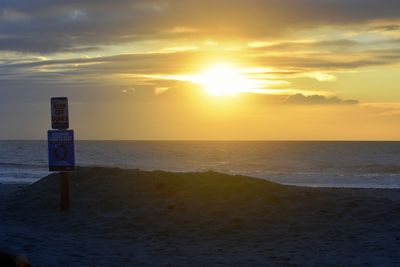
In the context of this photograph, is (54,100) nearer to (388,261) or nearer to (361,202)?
(361,202)

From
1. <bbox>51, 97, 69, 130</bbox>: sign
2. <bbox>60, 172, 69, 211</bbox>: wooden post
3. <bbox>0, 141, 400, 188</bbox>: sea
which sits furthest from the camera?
<bbox>0, 141, 400, 188</bbox>: sea

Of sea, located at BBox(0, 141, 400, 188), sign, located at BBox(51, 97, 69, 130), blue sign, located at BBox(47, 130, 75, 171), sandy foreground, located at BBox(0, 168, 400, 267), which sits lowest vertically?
sea, located at BBox(0, 141, 400, 188)

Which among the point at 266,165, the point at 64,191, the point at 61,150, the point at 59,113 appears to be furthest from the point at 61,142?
the point at 266,165

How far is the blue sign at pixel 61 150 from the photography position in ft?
50.3

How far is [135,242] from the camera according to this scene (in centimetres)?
1280

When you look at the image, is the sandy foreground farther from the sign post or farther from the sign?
the sign

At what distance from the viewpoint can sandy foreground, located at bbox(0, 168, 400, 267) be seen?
1096 cm

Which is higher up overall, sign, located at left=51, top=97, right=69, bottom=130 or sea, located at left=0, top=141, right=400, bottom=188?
sign, located at left=51, top=97, right=69, bottom=130

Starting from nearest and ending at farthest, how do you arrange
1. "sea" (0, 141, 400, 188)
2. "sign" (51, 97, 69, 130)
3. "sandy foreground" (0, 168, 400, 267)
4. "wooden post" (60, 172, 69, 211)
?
"sandy foreground" (0, 168, 400, 267)
"sign" (51, 97, 69, 130)
"wooden post" (60, 172, 69, 211)
"sea" (0, 141, 400, 188)

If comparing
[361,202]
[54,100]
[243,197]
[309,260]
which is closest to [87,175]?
[54,100]

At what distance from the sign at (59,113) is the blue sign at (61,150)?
0.16 metres

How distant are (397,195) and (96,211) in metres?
9.78

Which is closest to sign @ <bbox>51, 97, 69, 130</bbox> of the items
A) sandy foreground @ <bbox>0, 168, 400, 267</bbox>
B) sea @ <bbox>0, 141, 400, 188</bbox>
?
sandy foreground @ <bbox>0, 168, 400, 267</bbox>

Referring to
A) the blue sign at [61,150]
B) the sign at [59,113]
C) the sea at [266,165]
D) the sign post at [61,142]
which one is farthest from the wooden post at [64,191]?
the sea at [266,165]
